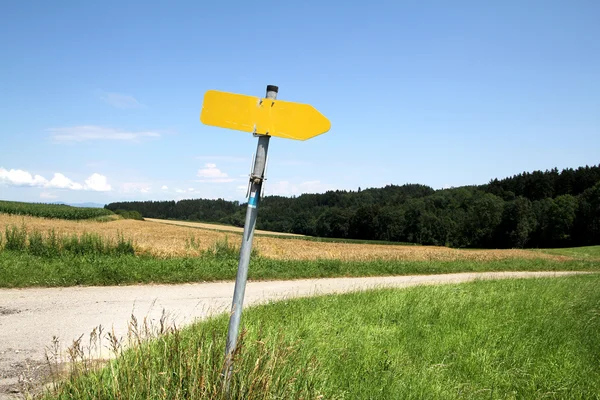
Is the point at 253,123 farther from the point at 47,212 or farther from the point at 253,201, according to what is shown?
the point at 47,212

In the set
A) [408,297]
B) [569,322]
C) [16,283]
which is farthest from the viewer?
[16,283]

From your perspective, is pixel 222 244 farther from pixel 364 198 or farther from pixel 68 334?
pixel 364 198

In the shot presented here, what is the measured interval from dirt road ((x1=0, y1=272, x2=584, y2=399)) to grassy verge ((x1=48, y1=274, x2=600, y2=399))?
0.76m

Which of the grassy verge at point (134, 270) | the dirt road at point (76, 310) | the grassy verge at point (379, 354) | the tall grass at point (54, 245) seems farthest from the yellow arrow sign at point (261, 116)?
the tall grass at point (54, 245)

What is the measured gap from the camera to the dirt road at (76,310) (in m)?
5.74

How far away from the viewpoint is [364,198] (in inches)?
5758

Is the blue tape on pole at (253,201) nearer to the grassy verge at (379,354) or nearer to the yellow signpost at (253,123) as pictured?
the yellow signpost at (253,123)

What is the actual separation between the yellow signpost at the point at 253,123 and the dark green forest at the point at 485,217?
87.4m

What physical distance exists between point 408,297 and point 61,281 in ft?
27.2

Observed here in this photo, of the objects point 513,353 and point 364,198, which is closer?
point 513,353

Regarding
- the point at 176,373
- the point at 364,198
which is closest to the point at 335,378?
the point at 176,373

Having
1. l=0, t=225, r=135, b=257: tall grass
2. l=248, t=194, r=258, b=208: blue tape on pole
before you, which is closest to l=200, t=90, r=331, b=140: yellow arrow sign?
l=248, t=194, r=258, b=208: blue tape on pole

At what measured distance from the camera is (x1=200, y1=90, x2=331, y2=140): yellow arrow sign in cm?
333

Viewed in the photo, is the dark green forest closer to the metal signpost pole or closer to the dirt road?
the dirt road
